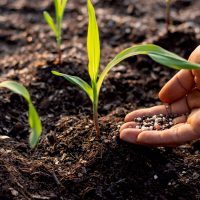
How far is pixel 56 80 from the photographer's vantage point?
237cm

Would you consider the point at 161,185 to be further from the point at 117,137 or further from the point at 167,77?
the point at 167,77

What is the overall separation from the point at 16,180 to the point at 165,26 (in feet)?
4.98

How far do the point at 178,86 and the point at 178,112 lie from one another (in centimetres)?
12

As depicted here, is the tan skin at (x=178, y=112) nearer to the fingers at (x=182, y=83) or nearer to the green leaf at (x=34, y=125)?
the fingers at (x=182, y=83)

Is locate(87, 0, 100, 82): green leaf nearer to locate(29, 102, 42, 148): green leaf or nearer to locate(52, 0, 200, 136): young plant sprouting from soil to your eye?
locate(52, 0, 200, 136): young plant sprouting from soil

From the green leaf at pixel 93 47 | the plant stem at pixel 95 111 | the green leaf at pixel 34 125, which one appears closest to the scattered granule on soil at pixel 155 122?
the plant stem at pixel 95 111

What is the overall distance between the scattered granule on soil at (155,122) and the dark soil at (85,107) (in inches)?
3.5

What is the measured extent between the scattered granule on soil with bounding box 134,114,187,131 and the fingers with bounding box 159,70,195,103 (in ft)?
0.27

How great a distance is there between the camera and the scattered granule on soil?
73.5 inches

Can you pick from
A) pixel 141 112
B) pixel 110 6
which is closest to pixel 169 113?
pixel 141 112

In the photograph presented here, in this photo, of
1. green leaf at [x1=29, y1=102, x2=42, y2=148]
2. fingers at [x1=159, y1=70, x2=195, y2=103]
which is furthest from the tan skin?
green leaf at [x1=29, y1=102, x2=42, y2=148]

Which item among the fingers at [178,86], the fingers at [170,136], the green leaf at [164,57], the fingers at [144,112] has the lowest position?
the fingers at [170,136]

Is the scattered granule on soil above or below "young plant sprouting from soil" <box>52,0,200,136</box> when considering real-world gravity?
below

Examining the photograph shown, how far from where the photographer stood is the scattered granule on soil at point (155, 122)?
187cm
